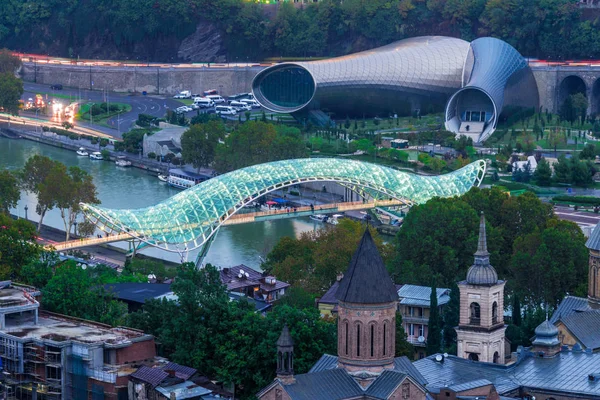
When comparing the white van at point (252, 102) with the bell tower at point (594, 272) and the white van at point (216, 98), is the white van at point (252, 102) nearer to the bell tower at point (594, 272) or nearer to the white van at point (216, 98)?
the white van at point (216, 98)

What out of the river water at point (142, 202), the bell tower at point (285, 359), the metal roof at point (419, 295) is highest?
the bell tower at point (285, 359)

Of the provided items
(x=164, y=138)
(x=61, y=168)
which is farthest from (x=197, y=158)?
(x=61, y=168)

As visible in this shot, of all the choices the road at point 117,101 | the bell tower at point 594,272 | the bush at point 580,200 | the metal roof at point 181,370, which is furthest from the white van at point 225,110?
the metal roof at point 181,370

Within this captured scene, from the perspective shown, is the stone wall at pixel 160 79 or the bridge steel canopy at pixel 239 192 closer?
the bridge steel canopy at pixel 239 192

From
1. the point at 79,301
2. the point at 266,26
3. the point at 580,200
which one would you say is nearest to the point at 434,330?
the point at 79,301

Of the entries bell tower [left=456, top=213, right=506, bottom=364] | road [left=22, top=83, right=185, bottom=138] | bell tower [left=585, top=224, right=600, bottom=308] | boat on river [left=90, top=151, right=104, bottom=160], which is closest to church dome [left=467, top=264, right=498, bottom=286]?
bell tower [left=456, top=213, right=506, bottom=364]

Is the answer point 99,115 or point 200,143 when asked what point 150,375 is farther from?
point 99,115

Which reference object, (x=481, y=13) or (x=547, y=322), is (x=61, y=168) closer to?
(x=547, y=322)

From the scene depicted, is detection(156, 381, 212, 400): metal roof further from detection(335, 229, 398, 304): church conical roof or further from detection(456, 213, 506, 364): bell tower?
detection(456, 213, 506, 364): bell tower
